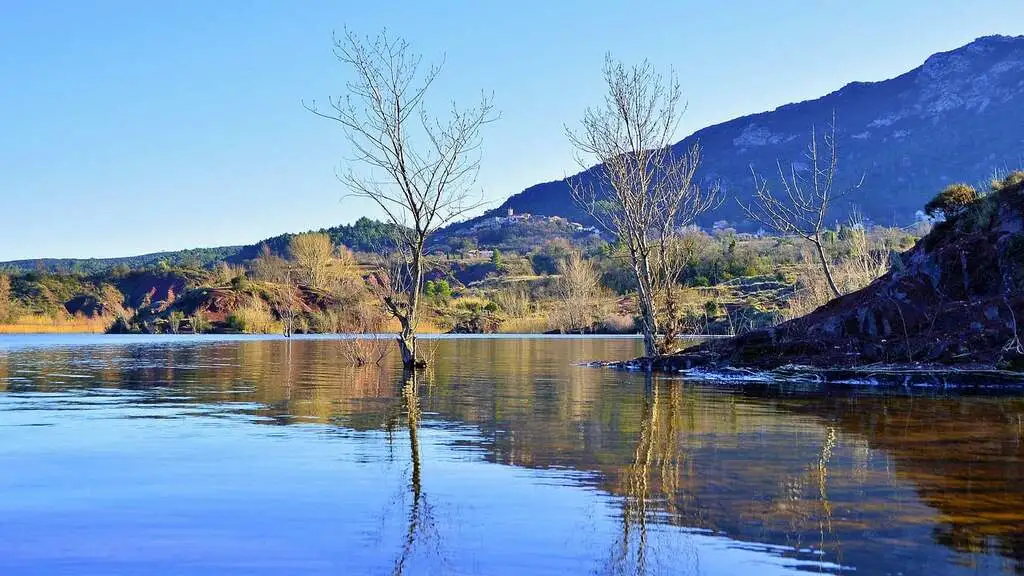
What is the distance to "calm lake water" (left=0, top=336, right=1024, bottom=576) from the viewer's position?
18.5 feet

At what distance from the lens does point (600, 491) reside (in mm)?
7680

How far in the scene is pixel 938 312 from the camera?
21.2 meters

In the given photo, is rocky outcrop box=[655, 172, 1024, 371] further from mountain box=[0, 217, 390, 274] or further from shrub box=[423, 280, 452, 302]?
mountain box=[0, 217, 390, 274]

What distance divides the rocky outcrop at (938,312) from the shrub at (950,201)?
666 mm

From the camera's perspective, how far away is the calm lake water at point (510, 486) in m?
5.63

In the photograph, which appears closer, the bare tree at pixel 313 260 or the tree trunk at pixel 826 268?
the tree trunk at pixel 826 268

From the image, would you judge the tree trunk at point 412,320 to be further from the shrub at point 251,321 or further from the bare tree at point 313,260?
the bare tree at point 313,260

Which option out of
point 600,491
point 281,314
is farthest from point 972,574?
point 281,314

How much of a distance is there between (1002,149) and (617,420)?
220m

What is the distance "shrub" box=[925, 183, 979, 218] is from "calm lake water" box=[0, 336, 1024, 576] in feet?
33.2

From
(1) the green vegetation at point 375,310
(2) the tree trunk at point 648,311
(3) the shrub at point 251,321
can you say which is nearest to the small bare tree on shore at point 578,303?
(1) the green vegetation at point 375,310

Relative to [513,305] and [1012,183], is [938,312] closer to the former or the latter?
[1012,183]

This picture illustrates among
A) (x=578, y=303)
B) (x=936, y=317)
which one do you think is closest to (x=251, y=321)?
(x=578, y=303)

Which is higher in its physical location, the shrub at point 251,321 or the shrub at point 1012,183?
the shrub at point 1012,183
